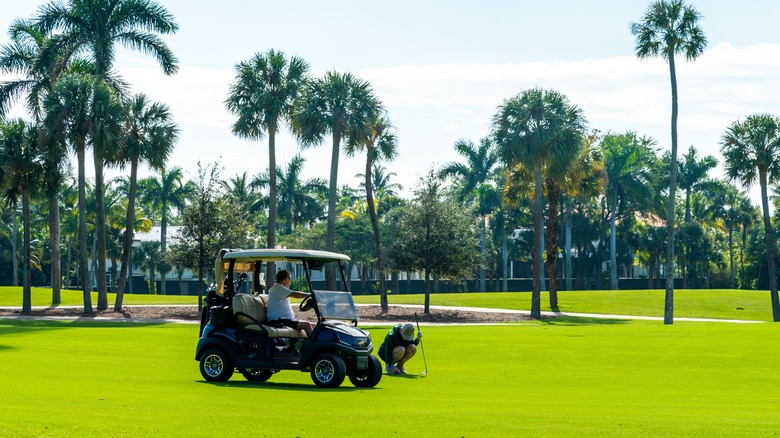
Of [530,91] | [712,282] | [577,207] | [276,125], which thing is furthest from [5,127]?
[712,282]

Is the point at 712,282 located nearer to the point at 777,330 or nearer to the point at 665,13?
the point at 665,13

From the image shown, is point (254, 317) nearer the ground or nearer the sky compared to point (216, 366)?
nearer the sky

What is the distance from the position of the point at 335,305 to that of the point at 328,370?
107cm

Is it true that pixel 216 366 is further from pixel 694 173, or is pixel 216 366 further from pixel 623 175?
pixel 694 173

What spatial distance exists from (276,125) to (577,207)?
49695 millimetres

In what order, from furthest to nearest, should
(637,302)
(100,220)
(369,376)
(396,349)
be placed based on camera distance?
(637,302), (100,220), (396,349), (369,376)

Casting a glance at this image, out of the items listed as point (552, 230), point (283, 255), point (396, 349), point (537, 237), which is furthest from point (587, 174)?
point (283, 255)

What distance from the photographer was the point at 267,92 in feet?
182

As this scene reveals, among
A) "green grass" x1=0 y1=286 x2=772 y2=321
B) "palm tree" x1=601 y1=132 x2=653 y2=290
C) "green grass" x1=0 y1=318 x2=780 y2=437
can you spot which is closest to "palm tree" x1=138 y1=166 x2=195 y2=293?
"green grass" x1=0 y1=286 x2=772 y2=321

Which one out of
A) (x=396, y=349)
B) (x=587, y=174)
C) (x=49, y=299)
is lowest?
(x=396, y=349)

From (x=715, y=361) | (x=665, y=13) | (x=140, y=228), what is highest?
(x=665, y=13)

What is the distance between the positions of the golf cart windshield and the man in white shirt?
12.9 inches

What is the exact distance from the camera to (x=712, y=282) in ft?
338

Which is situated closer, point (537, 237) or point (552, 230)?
point (537, 237)
